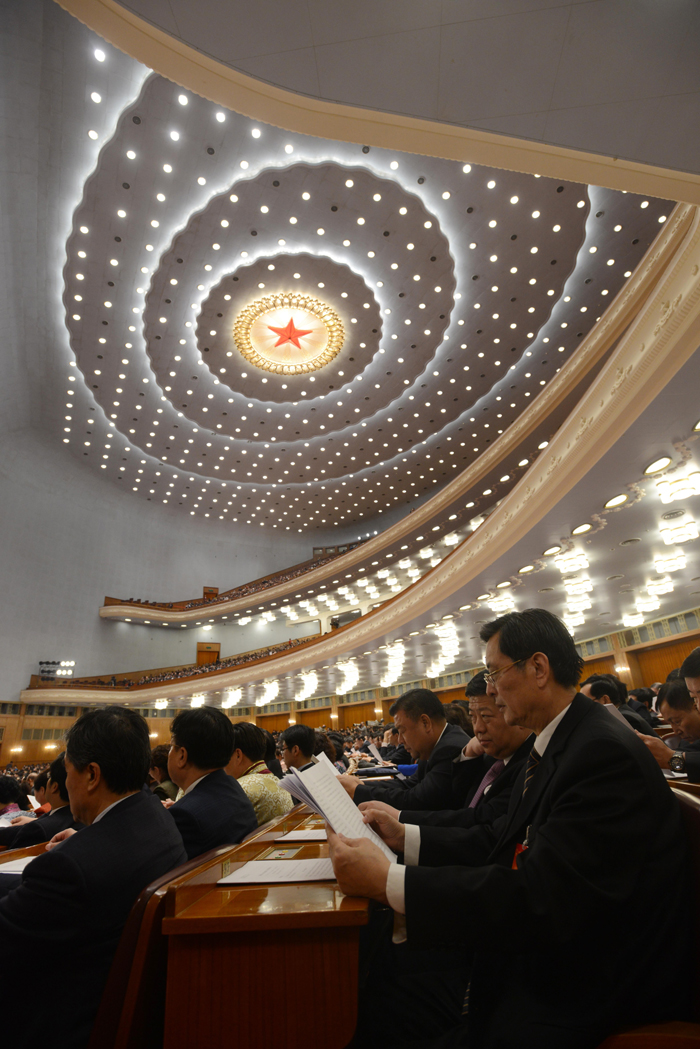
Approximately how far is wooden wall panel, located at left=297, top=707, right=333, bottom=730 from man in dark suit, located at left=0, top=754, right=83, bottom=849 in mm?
20329

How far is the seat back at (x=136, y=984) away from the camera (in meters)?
1.17

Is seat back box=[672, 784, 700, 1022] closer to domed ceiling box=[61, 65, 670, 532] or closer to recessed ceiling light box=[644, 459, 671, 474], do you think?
recessed ceiling light box=[644, 459, 671, 474]

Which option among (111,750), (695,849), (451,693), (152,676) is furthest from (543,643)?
(152,676)

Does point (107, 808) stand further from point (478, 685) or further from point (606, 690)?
point (606, 690)

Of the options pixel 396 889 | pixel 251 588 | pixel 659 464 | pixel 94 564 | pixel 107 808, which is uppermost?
pixel 94 564

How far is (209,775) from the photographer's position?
2318 millimetres

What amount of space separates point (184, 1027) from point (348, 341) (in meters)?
16.3

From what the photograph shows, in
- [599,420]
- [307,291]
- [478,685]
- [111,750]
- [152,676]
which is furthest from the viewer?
[152,676]

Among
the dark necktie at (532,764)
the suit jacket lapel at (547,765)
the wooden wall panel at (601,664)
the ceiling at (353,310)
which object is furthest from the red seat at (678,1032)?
the wooden wall panel at (601,664)

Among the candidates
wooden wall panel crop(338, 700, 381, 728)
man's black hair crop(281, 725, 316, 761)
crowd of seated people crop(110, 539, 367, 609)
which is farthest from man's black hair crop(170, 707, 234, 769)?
crowd of seated people crop(110, 539, 367, 609)

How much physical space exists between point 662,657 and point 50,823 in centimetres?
1403

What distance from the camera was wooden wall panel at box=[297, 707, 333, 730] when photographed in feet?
73.1

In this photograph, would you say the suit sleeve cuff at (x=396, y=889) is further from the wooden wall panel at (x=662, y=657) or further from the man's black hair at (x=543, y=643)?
the wooden wall panel at (x=662, y=657)

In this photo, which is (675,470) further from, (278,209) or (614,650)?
(278,209)
